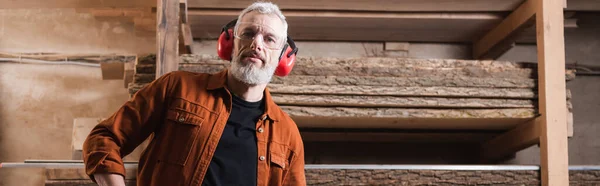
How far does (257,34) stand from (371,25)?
1407 millimetres

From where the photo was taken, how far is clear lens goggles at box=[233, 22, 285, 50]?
209 centimetres

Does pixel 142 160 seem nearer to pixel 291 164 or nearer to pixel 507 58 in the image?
pixel 291 164

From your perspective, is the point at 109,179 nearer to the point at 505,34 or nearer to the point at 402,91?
the point at 402,91

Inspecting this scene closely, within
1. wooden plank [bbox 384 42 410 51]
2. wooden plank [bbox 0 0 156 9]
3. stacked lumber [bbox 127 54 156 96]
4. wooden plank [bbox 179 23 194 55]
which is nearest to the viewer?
stacked lumber [bbox 127 54 156 96]

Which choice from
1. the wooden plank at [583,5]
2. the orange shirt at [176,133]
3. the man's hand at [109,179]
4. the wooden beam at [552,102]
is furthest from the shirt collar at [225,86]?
the wooden plank at [583,5]

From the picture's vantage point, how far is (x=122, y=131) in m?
1.85

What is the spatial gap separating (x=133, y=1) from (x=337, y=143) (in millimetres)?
1287

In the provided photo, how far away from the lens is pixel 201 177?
73.4 inches

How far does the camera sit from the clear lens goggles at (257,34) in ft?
6.86

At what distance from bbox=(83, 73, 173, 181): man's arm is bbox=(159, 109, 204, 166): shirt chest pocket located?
0.15ft

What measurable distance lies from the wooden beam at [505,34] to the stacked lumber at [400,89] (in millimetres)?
260

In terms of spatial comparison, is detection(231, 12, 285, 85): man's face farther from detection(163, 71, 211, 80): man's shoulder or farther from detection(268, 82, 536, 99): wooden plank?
detection(268, 82, 536, 99): wooden plank

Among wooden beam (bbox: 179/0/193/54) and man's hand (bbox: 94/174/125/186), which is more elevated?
wooden beam (bbox: 179/0/193/54)

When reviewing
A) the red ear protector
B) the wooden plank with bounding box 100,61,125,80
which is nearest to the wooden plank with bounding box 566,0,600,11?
the red ear protector
